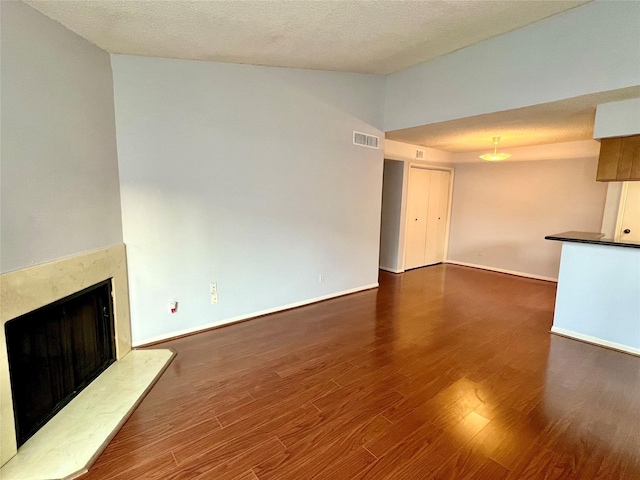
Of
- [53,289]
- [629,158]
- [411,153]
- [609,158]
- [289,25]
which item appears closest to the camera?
[53,289]

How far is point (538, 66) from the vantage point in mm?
2889

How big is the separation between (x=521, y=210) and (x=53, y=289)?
6.84 m

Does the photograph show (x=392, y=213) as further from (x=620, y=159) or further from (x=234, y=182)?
(x=234, y=182)

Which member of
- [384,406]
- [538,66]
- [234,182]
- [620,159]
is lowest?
[384,406]

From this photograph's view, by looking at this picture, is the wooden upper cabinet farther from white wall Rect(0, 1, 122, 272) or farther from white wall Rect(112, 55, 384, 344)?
white wall Rect(0, 1, 122, 272)

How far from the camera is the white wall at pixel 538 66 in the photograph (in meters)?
2.48

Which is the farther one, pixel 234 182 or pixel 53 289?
pixel 234 182

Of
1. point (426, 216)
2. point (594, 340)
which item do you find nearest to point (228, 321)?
point (594, 340)

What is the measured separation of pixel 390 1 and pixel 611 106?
97.3 inches

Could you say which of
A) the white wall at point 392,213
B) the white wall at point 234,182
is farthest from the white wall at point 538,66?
the white wall at point 392,213

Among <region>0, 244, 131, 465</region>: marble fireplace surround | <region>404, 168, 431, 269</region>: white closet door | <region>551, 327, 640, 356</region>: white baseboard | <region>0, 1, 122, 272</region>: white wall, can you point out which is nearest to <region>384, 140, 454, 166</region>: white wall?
<region>404, 168, 431, 269</region>: white closet door

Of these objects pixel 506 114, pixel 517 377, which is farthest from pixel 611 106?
pixel 517 377

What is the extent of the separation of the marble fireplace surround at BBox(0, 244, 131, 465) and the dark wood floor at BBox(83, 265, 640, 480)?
0.47 m

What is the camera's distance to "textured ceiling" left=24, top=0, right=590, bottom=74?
1.99m
